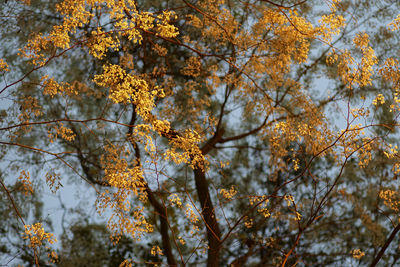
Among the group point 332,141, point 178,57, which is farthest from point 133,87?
point 178,57

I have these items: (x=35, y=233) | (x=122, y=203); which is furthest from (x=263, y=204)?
(x=35, y=233)

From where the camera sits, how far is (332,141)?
3127mm

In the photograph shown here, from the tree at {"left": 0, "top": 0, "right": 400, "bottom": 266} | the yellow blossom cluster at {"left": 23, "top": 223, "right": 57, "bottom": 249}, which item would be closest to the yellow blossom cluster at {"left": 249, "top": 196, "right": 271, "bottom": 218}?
the tree at {"left": 0, "top": 0, "right": 400, "bottom": 266}

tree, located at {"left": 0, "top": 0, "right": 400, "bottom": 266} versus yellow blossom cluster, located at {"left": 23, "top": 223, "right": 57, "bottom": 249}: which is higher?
tree, located at {"left": 0, "top": 0, "right": 400, "bottom": 266}

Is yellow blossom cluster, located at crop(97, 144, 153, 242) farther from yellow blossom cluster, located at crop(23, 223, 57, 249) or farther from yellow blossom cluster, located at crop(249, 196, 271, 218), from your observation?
yellow blossom cluster, located at crop(249, 196, 271, 218)

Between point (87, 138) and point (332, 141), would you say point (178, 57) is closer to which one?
point (87, 138)

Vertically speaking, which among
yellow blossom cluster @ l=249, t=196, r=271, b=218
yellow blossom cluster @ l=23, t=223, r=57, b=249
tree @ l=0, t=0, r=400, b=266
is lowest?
yellow blossom cluster @ l=249, t=196, r=271, b=218

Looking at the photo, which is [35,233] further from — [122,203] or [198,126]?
[198,126]

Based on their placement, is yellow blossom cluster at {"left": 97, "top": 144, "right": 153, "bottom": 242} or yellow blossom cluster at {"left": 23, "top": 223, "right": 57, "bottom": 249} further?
yellow blossom cluster at {"left": 97, "top": 144, "right": 153, "bottom": 242}

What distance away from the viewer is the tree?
294cm

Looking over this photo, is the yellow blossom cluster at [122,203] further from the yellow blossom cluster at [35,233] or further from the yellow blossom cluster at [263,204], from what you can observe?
the yellow blossom cluster at [263,204]

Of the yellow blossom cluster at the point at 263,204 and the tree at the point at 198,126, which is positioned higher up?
the tree at the point at 198,126

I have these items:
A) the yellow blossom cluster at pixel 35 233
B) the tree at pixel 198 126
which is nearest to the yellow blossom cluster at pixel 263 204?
the tree at pixel 198 126

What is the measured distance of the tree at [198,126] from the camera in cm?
294
